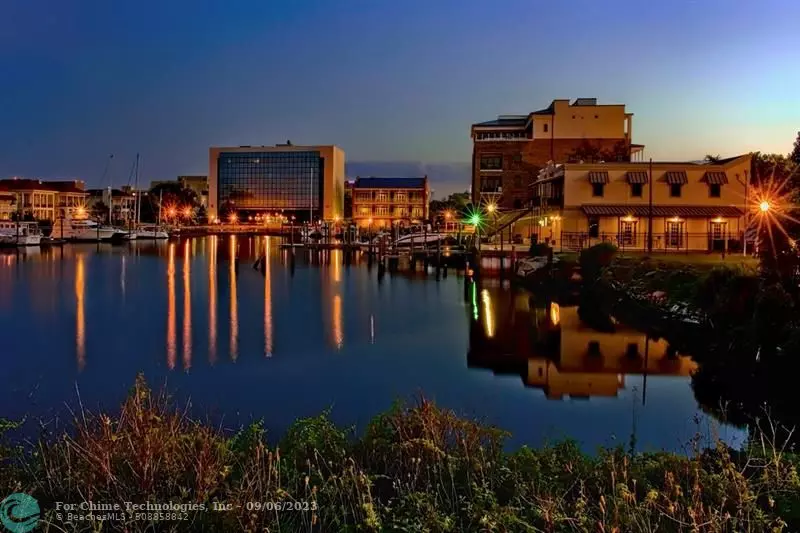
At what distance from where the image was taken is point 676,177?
41469 millimetres

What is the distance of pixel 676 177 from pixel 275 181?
93.6 metres

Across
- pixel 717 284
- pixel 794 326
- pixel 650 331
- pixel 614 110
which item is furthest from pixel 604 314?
pixel 614 110

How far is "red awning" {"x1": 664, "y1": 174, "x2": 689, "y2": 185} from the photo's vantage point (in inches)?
1628

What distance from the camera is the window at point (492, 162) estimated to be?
222 feet

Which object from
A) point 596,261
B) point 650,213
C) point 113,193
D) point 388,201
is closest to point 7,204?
point 113,193

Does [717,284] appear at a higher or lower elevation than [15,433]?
higher

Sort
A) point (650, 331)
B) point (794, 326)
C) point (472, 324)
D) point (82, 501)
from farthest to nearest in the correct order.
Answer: point (472, 324)
point (650, 331)
point (794, 326)
point (82, 501)

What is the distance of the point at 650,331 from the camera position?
21312mm

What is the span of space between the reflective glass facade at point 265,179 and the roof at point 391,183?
30.5ft

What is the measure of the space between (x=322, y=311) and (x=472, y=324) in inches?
247

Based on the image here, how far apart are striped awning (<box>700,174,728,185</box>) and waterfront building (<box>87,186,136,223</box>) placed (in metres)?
97.5

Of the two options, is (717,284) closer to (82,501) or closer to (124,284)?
(82,501)

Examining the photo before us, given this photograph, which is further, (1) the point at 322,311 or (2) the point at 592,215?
(2) the point at 592,215

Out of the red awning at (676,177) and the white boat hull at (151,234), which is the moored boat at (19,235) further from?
A: the red awning at (676,177)
